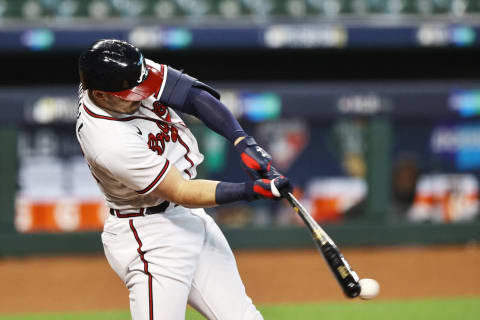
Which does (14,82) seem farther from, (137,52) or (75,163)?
(137,52)

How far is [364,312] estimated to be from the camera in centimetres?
532

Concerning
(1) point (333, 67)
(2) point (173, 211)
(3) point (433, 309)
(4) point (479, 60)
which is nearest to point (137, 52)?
(2) point (173, 211)

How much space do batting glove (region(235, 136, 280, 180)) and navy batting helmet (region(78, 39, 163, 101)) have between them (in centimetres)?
40

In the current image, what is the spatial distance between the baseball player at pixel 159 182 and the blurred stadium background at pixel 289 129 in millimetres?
3432

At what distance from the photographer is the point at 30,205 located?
23.5 feet

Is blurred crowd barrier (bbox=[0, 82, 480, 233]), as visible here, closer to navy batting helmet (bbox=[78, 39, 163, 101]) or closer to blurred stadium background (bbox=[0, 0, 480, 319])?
blurred stadium background (bbox=[0, 0, 480, 319])

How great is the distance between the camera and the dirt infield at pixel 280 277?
6.00 metres

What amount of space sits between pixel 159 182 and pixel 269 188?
1.29 feet

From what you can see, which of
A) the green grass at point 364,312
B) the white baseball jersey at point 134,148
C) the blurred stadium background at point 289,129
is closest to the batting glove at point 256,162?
the white baseball jersey at point 134,148

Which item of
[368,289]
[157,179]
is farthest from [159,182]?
[368,289]

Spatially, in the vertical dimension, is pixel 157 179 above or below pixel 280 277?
above

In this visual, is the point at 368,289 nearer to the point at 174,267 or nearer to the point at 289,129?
the point at 174,267

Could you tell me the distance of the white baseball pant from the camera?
9.55 feet

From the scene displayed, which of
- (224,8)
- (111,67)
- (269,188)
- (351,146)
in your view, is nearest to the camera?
(269,188)
